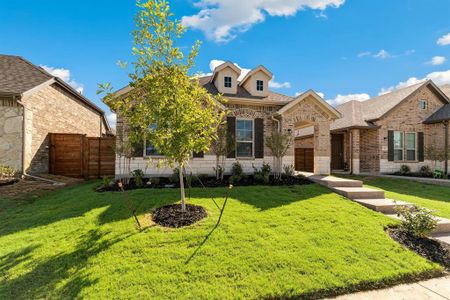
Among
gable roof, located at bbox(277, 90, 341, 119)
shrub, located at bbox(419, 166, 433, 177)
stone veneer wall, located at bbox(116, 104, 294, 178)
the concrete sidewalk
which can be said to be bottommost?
the concrete sidewalk

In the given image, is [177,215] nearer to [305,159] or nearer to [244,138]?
[244,138]

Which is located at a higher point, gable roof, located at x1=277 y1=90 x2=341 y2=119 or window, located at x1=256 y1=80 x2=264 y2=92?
window, located at x1=256 y1=80 x2=264 y2=92

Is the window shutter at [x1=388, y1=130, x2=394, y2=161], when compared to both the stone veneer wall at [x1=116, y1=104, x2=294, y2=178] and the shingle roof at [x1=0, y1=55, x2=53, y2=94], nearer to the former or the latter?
the stone veneer wall at [x1=116, y1=104, x2=294, y2=178]

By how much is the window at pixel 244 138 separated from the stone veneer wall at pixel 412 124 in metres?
8.88

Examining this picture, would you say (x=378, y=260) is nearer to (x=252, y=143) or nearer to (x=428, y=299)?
(x=428, y=299)

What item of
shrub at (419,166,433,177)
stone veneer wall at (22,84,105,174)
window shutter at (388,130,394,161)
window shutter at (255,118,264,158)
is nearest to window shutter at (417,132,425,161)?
shrub at (419,166,433,177)

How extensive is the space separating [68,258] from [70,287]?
81 centimetres

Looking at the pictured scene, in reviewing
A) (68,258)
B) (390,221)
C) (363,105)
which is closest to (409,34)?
(363,105)

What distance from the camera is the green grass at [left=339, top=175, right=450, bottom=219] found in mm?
7512

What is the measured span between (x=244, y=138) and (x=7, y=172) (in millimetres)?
10115

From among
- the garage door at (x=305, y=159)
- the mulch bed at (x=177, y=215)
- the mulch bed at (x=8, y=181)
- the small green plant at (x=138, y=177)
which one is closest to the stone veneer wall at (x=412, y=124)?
the garage door at (x=305, y=159)

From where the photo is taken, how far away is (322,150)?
1146 cm

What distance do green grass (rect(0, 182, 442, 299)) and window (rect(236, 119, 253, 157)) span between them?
5262 millimetres

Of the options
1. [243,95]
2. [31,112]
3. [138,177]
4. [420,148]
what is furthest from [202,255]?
[420,148]
